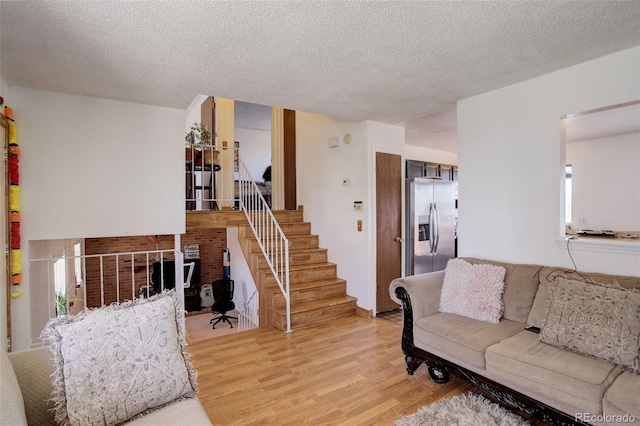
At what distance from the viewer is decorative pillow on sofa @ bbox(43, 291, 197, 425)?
4.32ft

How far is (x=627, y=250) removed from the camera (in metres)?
2.22

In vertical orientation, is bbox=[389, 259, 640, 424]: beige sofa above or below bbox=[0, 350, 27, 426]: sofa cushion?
below

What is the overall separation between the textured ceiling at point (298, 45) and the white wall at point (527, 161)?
16 centimetres

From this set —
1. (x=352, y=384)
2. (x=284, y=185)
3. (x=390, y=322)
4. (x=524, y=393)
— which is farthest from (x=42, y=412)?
(x=284, y=185)

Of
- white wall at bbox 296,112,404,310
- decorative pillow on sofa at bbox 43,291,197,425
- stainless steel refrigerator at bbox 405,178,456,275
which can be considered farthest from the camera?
stainless steel refrigerator at bbox 405,178,456,275

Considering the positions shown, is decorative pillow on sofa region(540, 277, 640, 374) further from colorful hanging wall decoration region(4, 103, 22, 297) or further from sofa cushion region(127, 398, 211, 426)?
colorful hanging wall decoration region(4, 103, 22, 297)

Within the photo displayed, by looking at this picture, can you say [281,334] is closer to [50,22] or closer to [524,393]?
[524,393]

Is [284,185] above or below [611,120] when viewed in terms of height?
below

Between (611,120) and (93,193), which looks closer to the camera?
(93,193)

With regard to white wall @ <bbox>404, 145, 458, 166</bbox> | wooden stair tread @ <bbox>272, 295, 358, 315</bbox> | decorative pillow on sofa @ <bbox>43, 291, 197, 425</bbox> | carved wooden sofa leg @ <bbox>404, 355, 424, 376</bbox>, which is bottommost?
carved wooden sofa leg @ <bbox>404, 355, 424, 376</bbox>

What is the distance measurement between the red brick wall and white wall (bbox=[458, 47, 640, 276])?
233 inches

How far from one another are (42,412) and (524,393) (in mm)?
2493

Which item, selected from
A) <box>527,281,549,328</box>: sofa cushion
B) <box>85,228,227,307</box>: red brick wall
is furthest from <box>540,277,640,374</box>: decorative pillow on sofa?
<box>85,228,227,307</box>: red brick wall

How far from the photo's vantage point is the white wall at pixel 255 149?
8.77 metres
